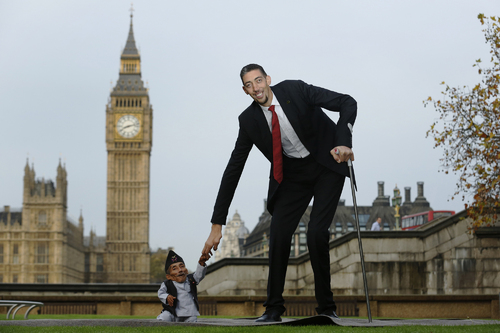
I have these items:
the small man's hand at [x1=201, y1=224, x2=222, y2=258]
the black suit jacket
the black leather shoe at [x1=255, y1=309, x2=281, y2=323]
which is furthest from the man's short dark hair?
the black leather shoe at [x1=255, y1=309, x2=281, y2=323]

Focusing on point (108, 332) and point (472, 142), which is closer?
point (108, 332)

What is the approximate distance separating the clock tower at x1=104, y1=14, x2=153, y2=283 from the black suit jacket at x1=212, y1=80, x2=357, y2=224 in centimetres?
8799

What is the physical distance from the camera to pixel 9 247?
8112 centimetres

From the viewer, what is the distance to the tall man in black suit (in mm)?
5059

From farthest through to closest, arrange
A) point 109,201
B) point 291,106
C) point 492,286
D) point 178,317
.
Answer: point 109,201, point 492,286, point 178,317, point 291,106

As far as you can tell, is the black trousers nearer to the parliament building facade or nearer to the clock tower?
the parliament building facade

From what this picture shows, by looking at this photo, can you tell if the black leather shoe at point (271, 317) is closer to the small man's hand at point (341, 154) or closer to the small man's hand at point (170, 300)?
the small man's hand at point (170, 300)

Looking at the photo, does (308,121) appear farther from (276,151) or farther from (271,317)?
(271,317)

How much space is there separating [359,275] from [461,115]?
3.76 metres

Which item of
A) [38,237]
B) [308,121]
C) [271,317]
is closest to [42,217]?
[38,237]

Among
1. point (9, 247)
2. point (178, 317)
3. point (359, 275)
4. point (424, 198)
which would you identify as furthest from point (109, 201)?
point (178, 317)

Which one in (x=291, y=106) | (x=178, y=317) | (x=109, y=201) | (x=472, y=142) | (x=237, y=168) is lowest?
(x=178, y=317)

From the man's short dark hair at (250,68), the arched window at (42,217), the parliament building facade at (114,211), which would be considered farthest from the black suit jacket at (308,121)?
the arched window at (42,217)

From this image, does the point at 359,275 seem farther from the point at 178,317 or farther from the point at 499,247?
the point at 178,317
